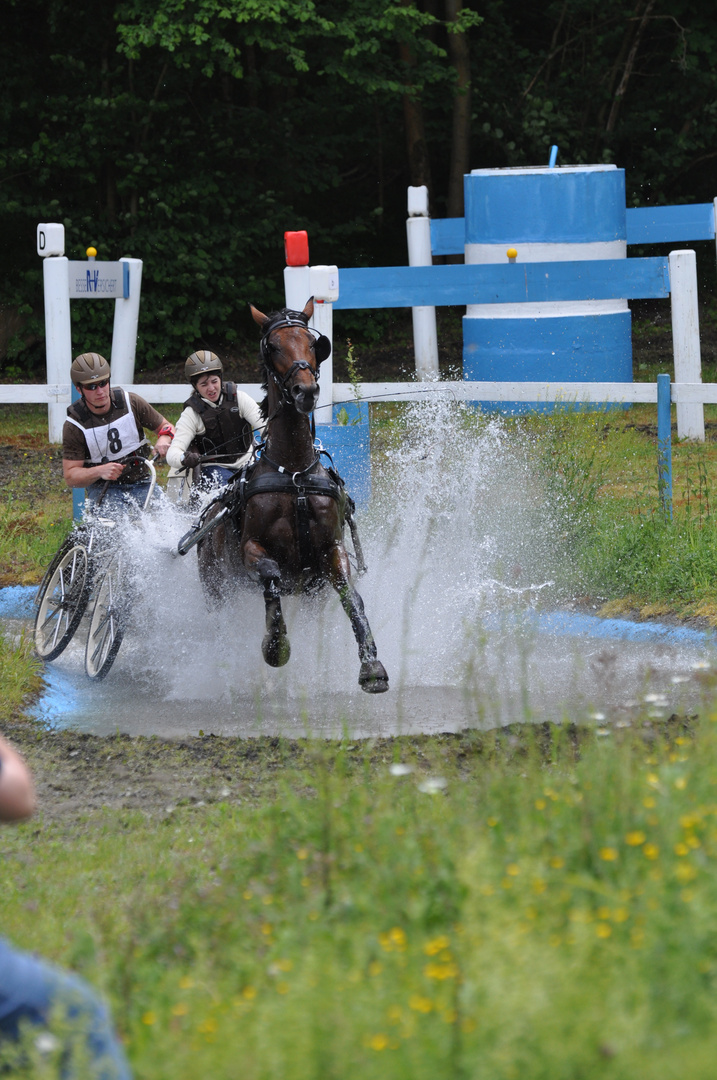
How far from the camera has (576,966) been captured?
2467 millimetres

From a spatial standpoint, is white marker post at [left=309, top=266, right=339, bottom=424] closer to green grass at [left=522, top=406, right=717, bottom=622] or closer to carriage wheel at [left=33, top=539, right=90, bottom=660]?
green grass at [left=522, top=406, right=717, bottom=622]

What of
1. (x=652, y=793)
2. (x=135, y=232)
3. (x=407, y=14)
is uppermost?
(x=407, y=14)

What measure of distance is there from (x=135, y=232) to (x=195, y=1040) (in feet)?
54.7

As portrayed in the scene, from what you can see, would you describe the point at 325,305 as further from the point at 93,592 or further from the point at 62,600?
the point at 62,600

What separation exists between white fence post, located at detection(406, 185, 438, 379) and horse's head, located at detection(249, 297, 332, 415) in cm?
747

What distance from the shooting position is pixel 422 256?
14.2 meters

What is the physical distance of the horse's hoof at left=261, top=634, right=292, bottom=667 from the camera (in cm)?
635

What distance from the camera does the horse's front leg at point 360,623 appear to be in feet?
19.7

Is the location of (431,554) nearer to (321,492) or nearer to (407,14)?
(321,492)

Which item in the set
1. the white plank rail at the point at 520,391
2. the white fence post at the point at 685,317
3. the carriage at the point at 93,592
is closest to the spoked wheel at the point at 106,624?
the carriage at the point at 93,592

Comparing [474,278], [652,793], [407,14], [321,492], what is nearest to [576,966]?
[652,793]

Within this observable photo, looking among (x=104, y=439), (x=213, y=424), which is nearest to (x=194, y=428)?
(x=213, y=424)

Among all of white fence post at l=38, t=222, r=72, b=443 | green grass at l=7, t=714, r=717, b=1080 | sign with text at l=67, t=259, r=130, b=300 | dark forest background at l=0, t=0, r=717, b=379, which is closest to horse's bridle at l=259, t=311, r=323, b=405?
green grass at l=7, t=714, r=717, b=1080

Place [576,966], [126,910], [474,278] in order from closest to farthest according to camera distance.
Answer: [576,966] < [126,910] < [474,278]
